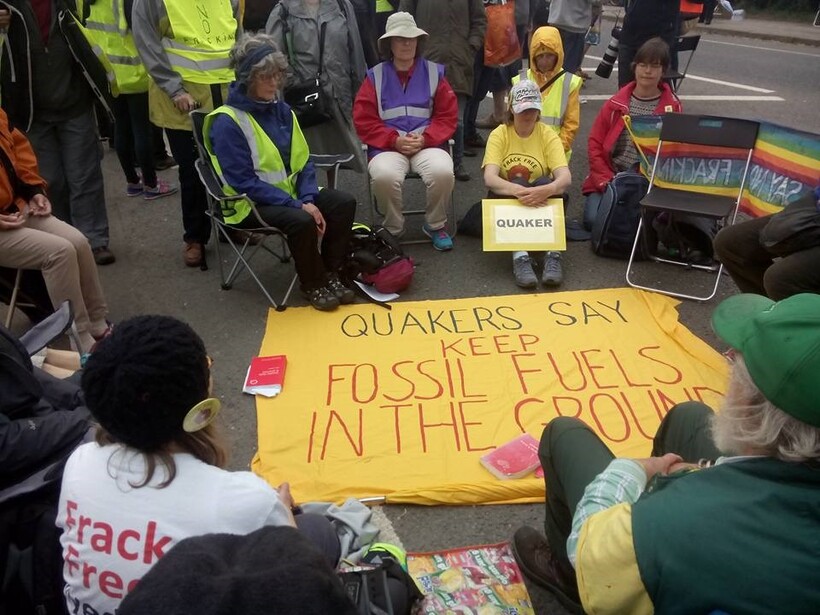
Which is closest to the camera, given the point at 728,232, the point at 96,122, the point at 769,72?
the point at 728,232

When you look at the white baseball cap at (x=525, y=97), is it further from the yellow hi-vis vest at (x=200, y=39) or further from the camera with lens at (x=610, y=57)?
the camera with lens at (x=610, y=57)

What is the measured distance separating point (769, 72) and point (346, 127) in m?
8.24

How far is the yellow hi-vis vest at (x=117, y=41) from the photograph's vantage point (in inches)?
191

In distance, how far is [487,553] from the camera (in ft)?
8.11

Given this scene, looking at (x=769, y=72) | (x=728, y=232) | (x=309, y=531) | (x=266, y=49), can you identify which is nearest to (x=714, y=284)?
(x=728, y=232)

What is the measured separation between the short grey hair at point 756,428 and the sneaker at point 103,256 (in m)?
4.17

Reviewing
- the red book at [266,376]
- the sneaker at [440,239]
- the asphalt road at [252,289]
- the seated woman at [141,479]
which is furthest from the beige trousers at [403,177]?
the seated woman at [141,479]

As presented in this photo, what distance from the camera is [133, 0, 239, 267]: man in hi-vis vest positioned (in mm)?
4195

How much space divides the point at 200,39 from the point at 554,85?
2.38m

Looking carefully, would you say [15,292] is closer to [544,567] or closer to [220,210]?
[220,210]

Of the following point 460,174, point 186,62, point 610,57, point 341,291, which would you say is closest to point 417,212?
point 460,174

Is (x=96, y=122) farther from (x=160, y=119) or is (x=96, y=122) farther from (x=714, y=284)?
(x=714, y=284)

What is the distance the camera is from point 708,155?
4.46 metres

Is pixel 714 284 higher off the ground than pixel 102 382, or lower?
lower
